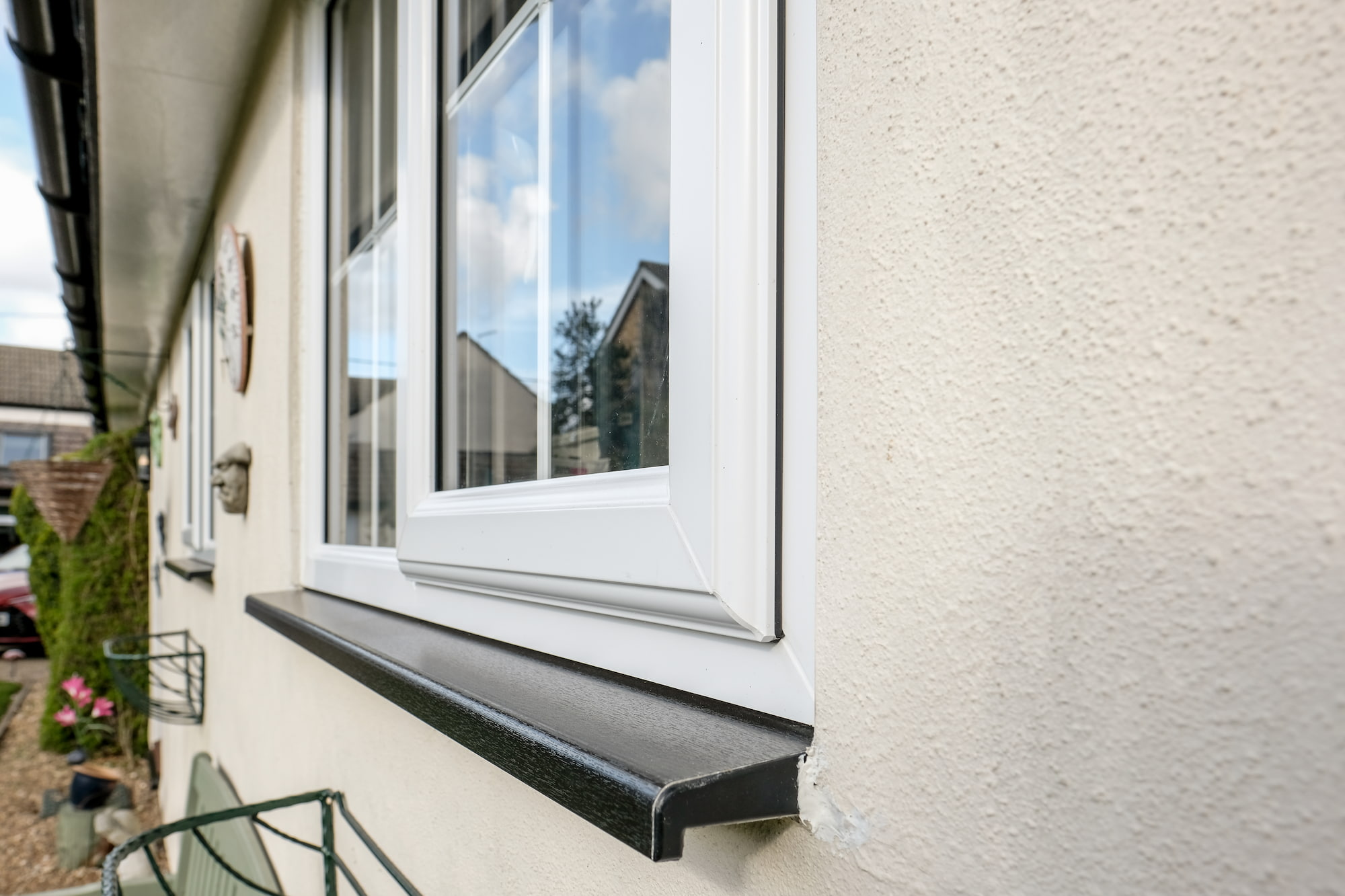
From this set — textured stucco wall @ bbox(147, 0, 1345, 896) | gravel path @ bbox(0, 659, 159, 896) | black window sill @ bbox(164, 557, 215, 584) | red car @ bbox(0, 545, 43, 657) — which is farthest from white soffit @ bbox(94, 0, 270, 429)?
red car @ bbox(0, 545, 43, 657)

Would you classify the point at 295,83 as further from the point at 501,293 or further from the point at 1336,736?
the point at 1336,736

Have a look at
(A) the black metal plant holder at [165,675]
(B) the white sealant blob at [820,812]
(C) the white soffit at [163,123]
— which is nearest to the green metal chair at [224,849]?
(A) the black metal plant holder at [165,675]

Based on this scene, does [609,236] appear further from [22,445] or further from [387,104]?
[22,445]

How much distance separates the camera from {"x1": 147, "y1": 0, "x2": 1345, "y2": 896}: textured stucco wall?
1.05 ft

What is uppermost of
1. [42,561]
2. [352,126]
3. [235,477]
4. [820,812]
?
[352,126]

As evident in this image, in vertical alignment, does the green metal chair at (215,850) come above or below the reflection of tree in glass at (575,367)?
below

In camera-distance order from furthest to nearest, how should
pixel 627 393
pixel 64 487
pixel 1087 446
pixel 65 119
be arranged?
pixel 64 487, pixel 65 119, pixel 627 393, pixel 1087 446

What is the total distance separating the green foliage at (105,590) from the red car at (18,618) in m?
3.59

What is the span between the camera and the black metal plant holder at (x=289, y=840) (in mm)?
1261

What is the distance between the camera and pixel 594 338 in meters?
1.00

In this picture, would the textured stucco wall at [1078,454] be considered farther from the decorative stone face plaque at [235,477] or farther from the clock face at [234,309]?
the clock face at [234,309]

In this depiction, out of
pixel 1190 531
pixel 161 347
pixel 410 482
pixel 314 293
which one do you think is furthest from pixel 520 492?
pixel 161 347

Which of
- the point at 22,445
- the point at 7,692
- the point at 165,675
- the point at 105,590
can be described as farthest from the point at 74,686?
the point at 22,445

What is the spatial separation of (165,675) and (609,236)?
6193 millimetres
